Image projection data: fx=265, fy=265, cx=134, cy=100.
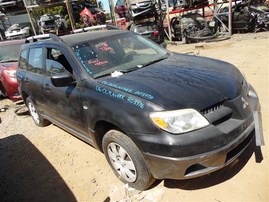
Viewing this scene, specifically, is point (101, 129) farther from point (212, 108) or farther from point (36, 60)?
point (36, 60)

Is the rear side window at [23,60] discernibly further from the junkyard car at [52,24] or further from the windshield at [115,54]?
the junkyard car at [52,24]

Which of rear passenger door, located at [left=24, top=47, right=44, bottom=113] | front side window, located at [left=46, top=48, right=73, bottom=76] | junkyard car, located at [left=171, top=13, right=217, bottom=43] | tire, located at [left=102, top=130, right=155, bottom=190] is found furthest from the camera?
junkyard car, located at [left=171, top=13, right=217, bottom=43]

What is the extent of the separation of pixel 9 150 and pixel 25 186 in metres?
1.41

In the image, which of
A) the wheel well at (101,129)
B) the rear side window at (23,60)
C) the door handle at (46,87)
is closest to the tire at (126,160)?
the wheel well at (101,129)

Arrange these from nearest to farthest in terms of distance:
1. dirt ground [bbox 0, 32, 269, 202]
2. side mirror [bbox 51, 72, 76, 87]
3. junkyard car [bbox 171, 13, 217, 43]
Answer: dirt ground [bbox 0, 32, 269, 202], side mirror [bbox 51, 72, 76, 87], junkyard car [bbox 171, 13, 217, 43]

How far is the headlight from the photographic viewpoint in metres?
2.43

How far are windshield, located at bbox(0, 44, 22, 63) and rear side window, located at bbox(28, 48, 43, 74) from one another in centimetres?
324

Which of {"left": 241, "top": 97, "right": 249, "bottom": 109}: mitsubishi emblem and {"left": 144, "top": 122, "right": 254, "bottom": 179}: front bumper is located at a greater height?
{"left": 241, "top": 97, "right": 249, "bottom": 109}: mitsubishi emblem

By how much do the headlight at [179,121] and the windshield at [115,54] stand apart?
1.13 m

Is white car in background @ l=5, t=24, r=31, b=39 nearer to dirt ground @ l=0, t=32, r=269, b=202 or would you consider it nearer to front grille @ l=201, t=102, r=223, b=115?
dirt ground @ l=0, t=32, r=269, b=202

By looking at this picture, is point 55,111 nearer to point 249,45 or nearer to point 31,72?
point 31,72

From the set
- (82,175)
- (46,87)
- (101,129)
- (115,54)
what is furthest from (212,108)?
(46,87)

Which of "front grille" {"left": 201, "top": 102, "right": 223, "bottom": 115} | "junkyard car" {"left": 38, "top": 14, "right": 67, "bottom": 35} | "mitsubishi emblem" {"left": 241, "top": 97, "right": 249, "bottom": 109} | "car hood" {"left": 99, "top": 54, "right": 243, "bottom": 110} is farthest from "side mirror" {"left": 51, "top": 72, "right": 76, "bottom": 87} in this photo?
"junkyard car" {"left": 38, "top": 14, "right": 67, "bottom": 35}

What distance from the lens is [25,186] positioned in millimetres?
3652
